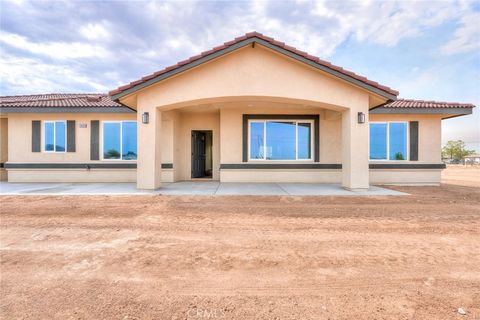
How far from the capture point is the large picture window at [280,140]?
10.8 metres

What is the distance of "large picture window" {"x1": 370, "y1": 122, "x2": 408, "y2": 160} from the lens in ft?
35.2

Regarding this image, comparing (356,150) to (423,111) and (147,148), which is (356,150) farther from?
(147,148)

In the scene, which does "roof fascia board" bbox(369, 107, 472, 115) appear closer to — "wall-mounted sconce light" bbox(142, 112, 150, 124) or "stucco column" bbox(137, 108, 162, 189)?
"stucco column" bbox(137, 108, 162, 189)

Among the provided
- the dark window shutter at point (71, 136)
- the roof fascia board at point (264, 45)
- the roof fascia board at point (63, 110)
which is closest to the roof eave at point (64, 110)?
the roof fascia board at point (63, 110)

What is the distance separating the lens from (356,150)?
8297mm

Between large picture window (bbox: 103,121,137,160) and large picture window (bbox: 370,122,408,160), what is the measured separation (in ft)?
37.8

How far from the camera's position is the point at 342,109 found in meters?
8.52

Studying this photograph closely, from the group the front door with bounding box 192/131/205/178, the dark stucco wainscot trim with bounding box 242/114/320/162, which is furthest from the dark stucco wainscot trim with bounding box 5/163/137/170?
the dark stucco wainscot trim with bounding box 242/114/320/162

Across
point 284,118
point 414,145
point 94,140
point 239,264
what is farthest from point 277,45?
point 94,140

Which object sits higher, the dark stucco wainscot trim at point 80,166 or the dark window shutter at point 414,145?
the dark window shutter at point 414,145

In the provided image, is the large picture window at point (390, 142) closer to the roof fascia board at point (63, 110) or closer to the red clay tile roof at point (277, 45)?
the red clay tile roof at point (277, 45)

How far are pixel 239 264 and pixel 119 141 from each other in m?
9.86

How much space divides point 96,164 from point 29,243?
7598mm

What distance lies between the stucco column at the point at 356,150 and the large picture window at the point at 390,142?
3020 millimetres
